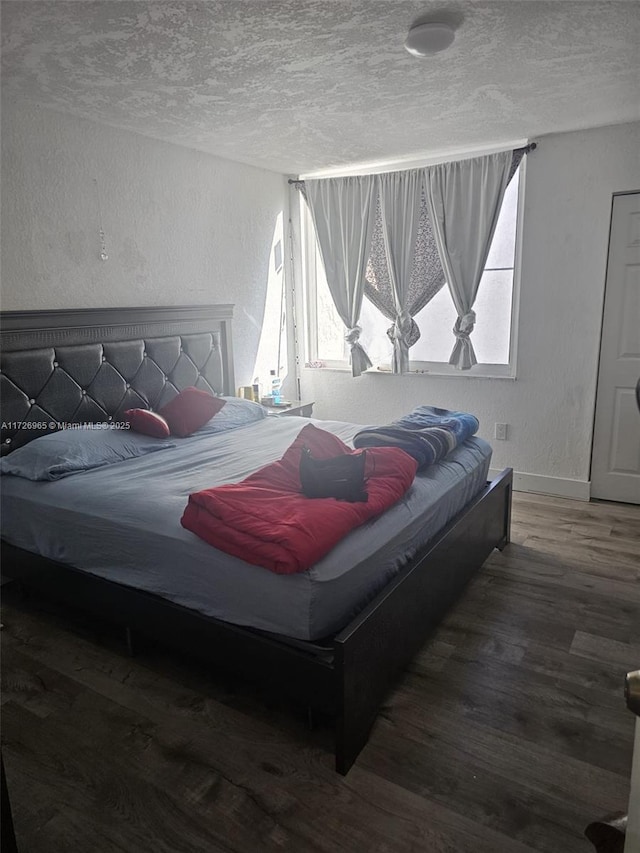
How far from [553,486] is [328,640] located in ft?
9.70

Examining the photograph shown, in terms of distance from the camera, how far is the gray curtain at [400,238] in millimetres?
4375

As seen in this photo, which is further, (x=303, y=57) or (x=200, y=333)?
(x=200, y=333)

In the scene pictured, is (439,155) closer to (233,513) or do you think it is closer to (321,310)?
(321,310)

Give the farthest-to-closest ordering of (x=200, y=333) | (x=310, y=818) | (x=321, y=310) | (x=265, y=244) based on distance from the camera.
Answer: (x=321, y=310) → (x=265, y=244) → (x=200, y=333) → (x=310, y=818)

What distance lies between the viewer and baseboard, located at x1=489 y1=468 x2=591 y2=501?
4102mm

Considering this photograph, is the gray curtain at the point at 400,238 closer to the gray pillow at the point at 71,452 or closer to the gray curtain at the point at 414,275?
the gray curtain at the point at 414,275

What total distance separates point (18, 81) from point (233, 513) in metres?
2.28

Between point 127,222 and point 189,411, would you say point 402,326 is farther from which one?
point 127,222

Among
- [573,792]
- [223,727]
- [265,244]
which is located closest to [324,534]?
[223,727]

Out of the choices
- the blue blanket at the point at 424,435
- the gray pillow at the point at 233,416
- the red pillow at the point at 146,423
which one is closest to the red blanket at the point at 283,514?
the blue blanket at the point at 424,435

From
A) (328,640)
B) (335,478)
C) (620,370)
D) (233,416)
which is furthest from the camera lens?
(620,370)

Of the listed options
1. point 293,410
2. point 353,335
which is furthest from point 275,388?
point 353,335

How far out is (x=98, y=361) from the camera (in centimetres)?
325

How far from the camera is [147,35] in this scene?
7.23 feet
